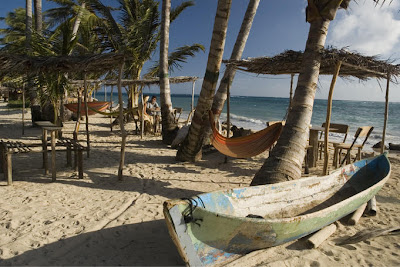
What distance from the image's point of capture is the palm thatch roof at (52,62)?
3.57m

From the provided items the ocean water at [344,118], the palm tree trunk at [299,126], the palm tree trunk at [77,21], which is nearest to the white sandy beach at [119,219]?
the palm tree trunk at [299,126]

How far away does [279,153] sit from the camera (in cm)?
315

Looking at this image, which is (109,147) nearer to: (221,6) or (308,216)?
(221,6)

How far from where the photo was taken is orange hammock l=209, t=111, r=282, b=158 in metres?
4.05

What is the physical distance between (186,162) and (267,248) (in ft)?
9.43

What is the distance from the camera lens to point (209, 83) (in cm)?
446

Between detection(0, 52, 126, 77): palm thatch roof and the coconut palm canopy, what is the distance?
1.97 m

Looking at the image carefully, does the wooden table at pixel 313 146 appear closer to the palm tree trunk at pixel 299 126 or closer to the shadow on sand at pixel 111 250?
the palm tree trunk at pixel 299 126

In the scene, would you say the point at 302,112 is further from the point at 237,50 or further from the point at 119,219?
the point at 237,50

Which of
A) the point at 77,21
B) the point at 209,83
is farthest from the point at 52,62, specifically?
the point at 77,21

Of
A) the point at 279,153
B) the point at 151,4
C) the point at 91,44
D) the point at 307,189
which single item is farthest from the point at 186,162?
the point at 91,44

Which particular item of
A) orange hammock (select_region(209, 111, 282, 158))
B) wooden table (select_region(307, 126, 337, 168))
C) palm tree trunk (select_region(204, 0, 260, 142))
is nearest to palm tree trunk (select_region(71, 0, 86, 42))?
palm tree trunk (select_region(204, 0, 260, 142))

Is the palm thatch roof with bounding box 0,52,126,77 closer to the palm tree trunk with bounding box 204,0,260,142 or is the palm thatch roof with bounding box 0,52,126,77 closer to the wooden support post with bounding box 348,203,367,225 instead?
the palm tree trunk with bounding box 204,0,260,142

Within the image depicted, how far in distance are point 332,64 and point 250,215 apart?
284 centimetres
